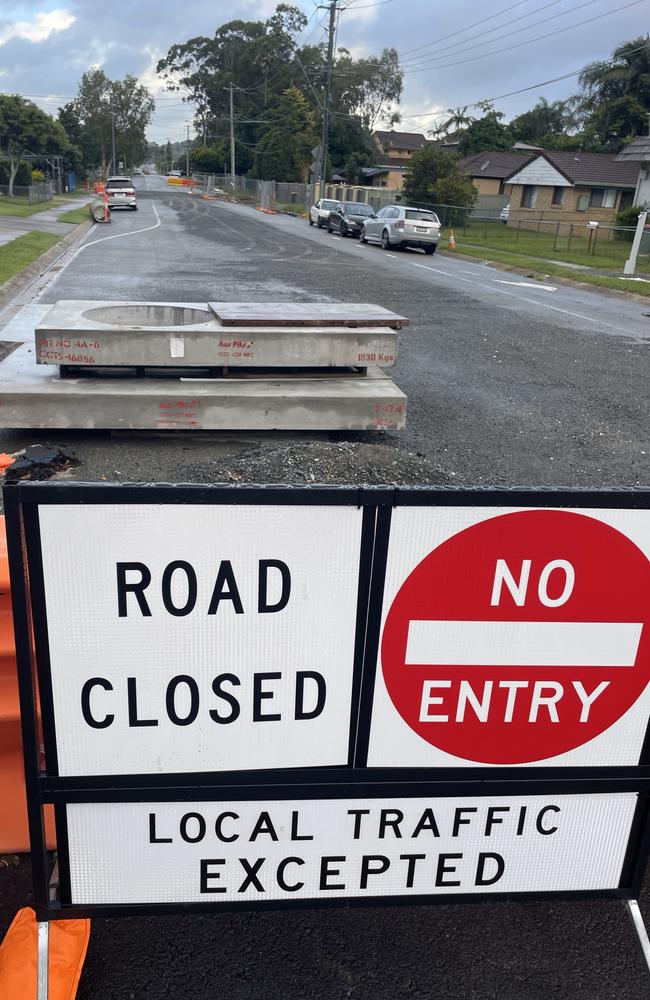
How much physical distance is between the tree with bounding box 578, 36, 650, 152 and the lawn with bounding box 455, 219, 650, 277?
62.0ft

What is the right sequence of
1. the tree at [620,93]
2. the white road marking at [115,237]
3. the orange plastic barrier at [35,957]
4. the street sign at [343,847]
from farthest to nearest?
1. the tree at [620,93]
2. the white road marking at [115,237]
3. the orange plastic barrier at [35,957]
4. the street sign at [343,847]

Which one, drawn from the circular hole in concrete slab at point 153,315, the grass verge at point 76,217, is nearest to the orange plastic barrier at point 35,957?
the circular hole in concrete slab at point 153,315

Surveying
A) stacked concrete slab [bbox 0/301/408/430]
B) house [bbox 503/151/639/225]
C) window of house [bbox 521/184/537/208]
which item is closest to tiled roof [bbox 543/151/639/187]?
house [bbox 503/151/639/225]

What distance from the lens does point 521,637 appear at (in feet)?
7.09

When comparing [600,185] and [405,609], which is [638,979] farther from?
[600,185]

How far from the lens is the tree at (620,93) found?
210 ft

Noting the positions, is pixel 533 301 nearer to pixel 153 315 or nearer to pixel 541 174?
pixel 153 315

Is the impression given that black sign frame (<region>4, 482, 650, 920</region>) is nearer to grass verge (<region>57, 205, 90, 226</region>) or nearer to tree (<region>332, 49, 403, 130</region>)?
grass verge (<region>57, 205, 90, 226</region>)

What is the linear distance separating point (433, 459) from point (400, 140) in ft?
393

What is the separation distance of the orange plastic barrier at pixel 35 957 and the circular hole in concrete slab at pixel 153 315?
6281mm

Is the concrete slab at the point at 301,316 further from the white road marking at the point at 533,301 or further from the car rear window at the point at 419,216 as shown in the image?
the car rear window at the point at 419,216

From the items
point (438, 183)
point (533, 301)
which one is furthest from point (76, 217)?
point (533, 301)

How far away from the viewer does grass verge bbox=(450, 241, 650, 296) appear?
2179 cm

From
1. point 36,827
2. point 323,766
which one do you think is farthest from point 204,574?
point 36,827
